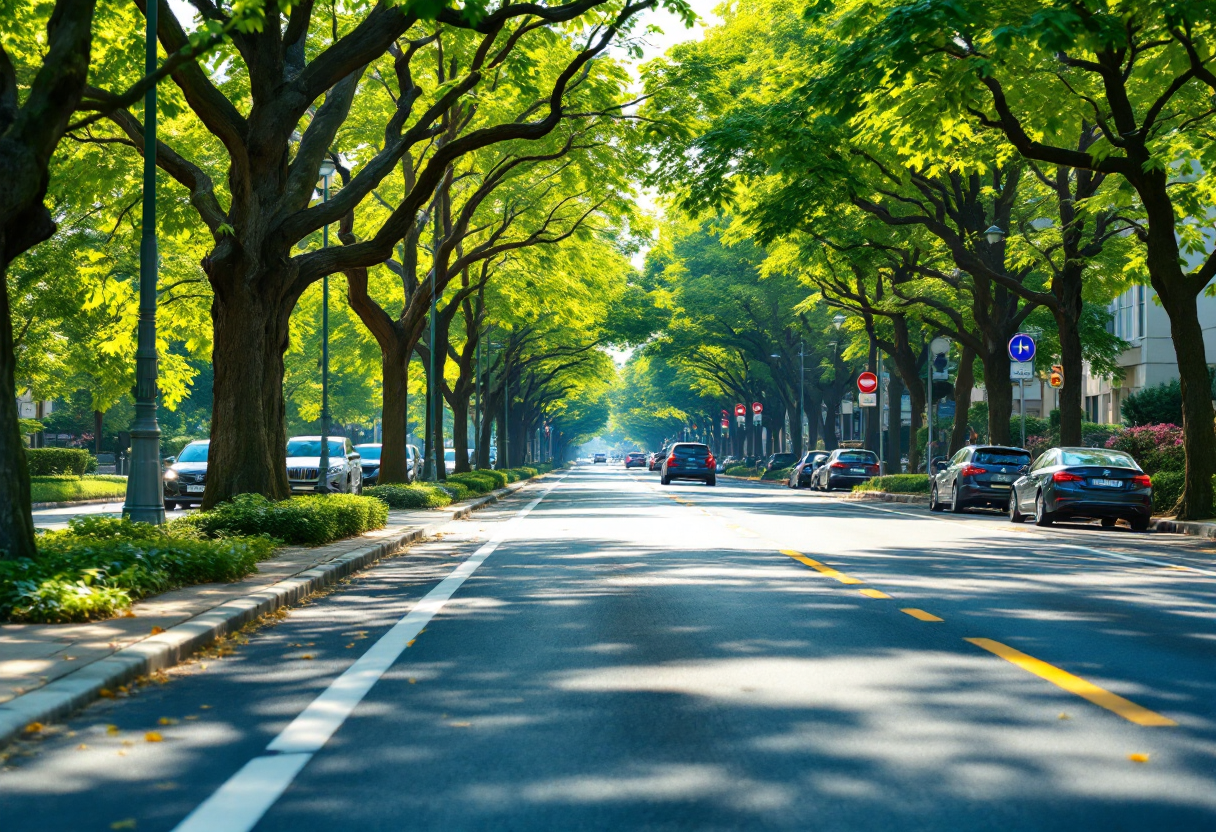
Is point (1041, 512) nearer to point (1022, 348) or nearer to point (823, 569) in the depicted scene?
point (1022, 348)

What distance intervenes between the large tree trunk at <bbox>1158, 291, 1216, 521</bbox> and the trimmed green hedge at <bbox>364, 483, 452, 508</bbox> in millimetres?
13319

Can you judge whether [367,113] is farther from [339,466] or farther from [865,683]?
[865,683]

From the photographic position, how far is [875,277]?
38281 millimetres

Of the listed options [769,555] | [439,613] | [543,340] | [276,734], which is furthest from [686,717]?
[543,340]

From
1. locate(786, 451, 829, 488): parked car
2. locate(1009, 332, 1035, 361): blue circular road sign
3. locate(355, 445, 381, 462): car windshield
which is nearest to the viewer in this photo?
locate(1009, 332, 1035, 361): blue circular road sign

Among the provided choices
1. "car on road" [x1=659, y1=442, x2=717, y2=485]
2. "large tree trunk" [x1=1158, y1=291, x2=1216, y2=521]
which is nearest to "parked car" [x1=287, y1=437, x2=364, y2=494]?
"large tree trunk" [x1=1158, y1=291, x2=1216, y2=521]

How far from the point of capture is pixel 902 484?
37.3m

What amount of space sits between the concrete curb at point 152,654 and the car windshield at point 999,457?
58.2 feet

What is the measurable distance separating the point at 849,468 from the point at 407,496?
2275cm

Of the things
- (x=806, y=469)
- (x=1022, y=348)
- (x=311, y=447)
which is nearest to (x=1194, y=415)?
(x=1022, y=348)

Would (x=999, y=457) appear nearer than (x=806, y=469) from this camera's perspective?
Yes

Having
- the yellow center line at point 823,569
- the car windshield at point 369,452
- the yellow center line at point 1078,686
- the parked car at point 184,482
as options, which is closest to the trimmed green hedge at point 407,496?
the parked car at point 184,482

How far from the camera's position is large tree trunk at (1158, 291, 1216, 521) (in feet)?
72.0

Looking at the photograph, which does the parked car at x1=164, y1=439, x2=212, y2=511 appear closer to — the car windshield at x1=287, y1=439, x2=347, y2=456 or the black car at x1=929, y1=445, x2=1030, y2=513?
the car windshield at x1=287, y1=439, x2=347, y2=456
